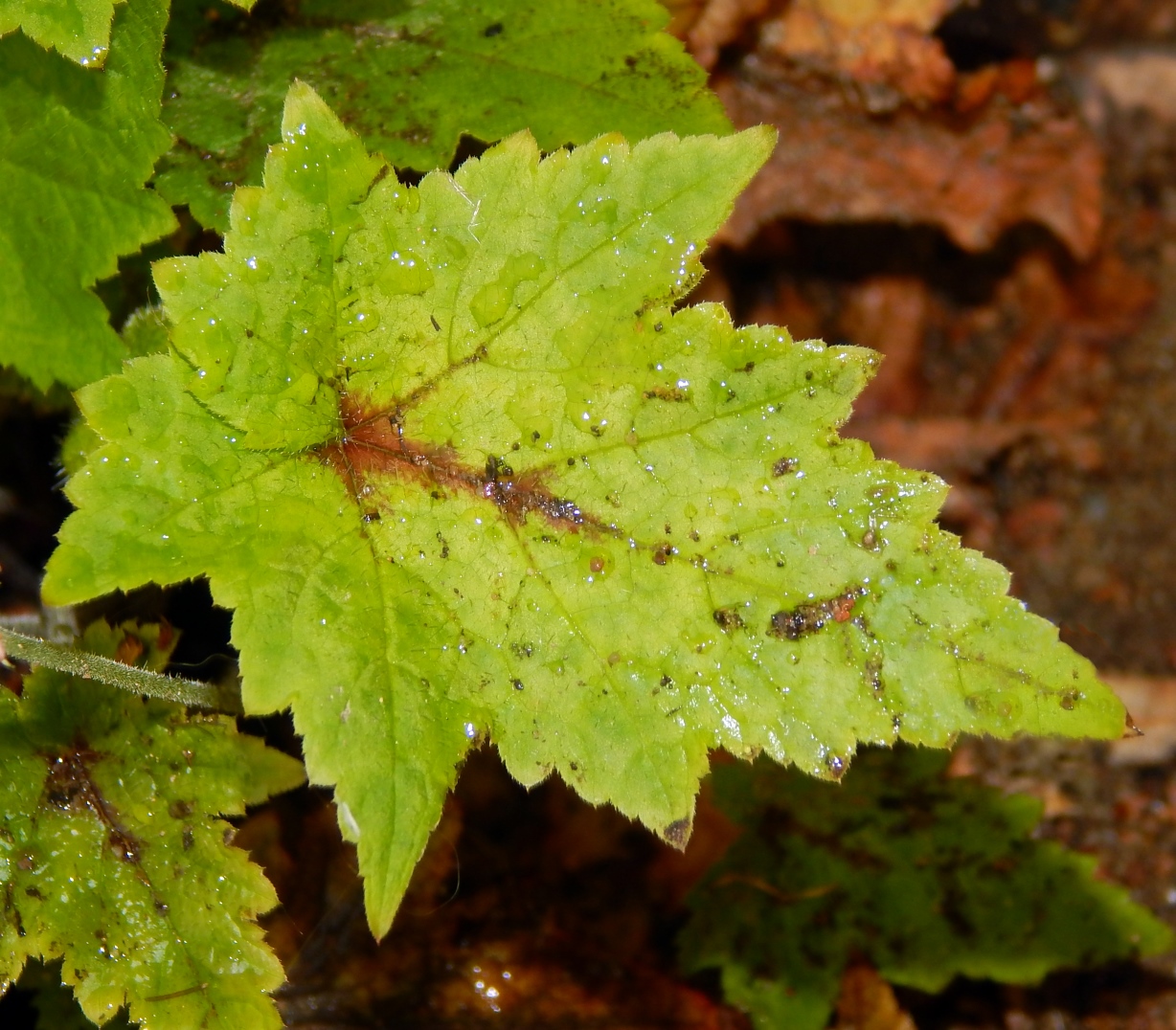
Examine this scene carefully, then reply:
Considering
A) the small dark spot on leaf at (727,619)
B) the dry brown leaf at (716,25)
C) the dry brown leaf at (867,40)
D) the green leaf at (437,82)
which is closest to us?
the small dark spot on leaf at (727,619)

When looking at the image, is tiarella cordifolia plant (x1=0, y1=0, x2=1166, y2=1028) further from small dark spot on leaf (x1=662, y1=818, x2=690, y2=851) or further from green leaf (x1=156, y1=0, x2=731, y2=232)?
green leaf (x1=156, y1=0, x2=731, y2=232)

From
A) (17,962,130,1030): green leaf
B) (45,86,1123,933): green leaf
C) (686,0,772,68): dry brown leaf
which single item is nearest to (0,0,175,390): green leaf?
(45,86,1123,933): green leaf

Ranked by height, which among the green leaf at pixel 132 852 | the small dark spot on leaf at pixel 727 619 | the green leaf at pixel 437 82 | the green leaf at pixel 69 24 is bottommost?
the green leaf at pixel 132 852

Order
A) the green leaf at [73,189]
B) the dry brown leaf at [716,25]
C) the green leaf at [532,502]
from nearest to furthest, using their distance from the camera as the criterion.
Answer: the green leaf at [532,502], the green leaf at [73,189], the dry brown leaf at [716,25]

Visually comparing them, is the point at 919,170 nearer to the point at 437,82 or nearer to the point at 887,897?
the point at 437,82

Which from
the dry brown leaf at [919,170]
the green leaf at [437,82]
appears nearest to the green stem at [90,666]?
the green leaf at [437,82]

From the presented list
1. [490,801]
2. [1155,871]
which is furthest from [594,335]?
[1155,871]

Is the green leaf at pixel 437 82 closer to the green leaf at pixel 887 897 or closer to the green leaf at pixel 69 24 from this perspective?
the green leaf at pixel 69 24
